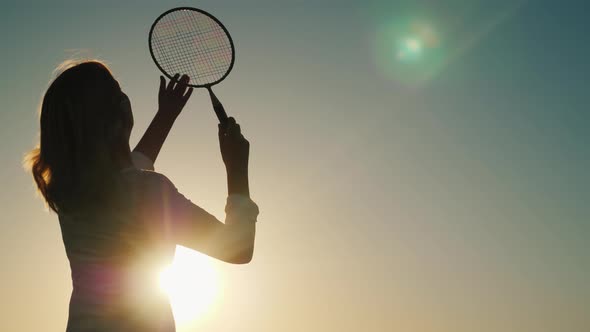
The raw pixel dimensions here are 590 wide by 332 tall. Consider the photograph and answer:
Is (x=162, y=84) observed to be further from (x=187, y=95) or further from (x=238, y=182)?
(x=238, y=182)

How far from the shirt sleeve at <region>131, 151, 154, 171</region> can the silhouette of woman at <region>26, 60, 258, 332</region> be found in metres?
1.23

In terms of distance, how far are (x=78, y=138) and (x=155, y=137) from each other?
6.01ft

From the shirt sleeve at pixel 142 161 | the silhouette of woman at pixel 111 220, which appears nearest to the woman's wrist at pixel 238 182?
the silhouette of woman at pixel 111 220

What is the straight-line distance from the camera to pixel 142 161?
171 inches

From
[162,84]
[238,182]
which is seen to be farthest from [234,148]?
[162,84]

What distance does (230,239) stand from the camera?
2930mm

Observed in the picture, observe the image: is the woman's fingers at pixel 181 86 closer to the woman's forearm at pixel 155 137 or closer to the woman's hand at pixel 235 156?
the woman's forearm at pixel 155 137

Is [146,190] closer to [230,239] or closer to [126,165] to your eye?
[126,165]

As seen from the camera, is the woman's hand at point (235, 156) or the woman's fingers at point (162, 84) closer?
the woman's hand at point (235, 156)

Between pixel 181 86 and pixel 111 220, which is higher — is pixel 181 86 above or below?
above

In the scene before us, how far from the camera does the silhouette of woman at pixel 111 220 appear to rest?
2.82 m

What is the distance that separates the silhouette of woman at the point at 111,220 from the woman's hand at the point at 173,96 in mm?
1957

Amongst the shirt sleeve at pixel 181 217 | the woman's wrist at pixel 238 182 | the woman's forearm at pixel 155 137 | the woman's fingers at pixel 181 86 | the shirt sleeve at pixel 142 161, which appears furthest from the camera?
the woman's fingers at pixel 181 86

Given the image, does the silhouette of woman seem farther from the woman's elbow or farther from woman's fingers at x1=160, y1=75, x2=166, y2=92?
woman's fingers at x1=160, y1=75, x2=166, y2=92
